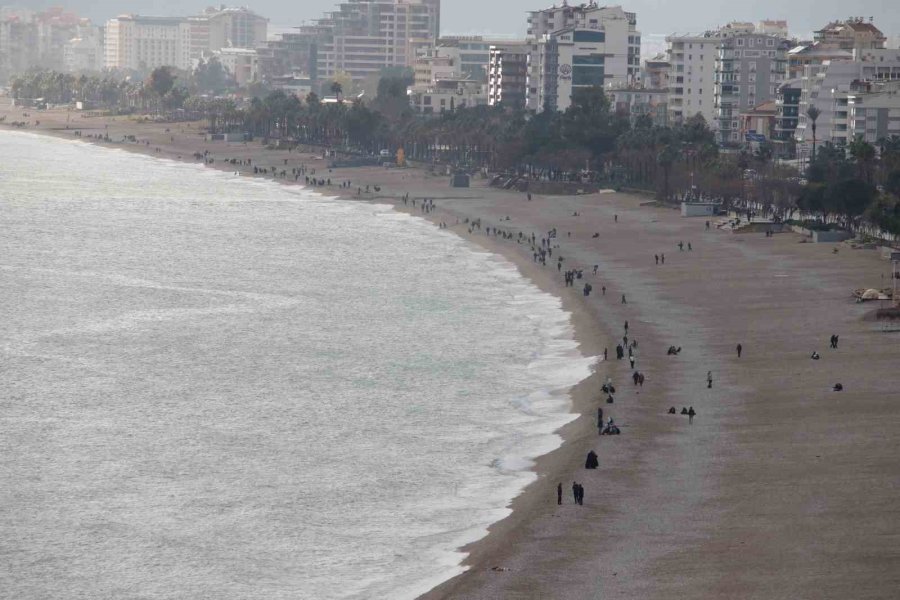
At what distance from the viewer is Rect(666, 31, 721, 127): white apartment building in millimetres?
168250

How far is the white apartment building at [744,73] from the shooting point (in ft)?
546

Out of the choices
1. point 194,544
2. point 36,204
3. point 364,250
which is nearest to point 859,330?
point 194,544

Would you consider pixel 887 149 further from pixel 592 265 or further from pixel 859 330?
pixel 859 330

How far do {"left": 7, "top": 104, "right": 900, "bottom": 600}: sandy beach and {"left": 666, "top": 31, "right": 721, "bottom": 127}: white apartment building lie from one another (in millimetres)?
92277

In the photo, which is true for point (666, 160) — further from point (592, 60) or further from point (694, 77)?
point (592, 60)

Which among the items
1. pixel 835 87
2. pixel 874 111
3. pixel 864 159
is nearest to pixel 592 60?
pixel 835 87

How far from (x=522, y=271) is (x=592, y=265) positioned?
3.44 m

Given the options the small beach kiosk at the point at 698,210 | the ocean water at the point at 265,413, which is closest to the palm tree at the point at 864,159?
the small beach kiosk at the point at 698,210

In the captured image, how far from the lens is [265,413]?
1940 inches

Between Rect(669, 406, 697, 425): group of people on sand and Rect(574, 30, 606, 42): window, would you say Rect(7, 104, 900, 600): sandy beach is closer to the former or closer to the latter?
Rect(669, 406, 697, 425): group of people on sand

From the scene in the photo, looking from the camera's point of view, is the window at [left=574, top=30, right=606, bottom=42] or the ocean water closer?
the ocean water

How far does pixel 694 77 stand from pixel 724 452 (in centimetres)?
13156

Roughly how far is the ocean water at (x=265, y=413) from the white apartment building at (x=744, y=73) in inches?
3060

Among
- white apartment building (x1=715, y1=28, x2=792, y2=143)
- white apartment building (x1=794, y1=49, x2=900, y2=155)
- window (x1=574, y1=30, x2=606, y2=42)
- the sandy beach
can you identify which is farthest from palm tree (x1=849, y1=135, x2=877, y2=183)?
window (x1=574, y1=30, x2=606, y2=42)
